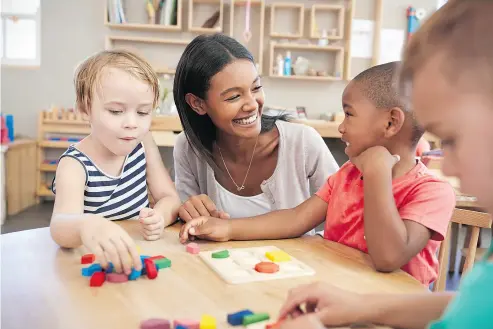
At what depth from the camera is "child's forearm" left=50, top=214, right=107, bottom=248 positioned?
92cm

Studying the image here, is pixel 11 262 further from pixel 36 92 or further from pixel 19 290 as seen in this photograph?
pixel 36 92

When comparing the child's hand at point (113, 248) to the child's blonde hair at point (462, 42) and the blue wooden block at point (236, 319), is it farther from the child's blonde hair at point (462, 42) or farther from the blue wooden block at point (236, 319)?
the child's blonde hair at point (462, 42)

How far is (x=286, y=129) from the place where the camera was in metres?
1.64

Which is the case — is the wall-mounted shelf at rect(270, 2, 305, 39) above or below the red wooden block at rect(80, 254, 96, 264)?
above

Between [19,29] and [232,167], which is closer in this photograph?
[232,167]

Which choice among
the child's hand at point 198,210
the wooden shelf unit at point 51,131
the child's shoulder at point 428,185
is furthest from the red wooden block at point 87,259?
the wooden shelf unit at point 51,131

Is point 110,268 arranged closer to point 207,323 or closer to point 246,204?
point 207,323

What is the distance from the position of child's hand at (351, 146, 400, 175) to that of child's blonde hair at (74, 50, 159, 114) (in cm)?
53

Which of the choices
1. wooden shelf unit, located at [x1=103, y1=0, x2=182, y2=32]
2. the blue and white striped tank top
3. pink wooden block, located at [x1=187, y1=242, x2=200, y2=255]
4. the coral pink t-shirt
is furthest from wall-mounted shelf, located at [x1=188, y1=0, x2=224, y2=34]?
pink wooden block, located at [x1=187, y1=242, x2=200, y2=255]

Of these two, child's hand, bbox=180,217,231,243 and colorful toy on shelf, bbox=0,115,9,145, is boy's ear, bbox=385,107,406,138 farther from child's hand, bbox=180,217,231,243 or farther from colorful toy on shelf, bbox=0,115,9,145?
colorful toy on shelf, bbox=0,115,9,145

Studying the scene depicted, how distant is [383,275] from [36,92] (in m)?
4.26

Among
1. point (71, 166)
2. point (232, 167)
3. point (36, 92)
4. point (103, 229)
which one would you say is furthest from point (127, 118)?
point (36, 92)

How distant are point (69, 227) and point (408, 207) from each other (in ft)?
Result: 2.28

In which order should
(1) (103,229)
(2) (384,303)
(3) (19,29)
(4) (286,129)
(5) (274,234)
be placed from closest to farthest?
(2) (384,303)
(1) (103,229)
(5) (274,234)
(4) (286,129)
(3) (19,29)
